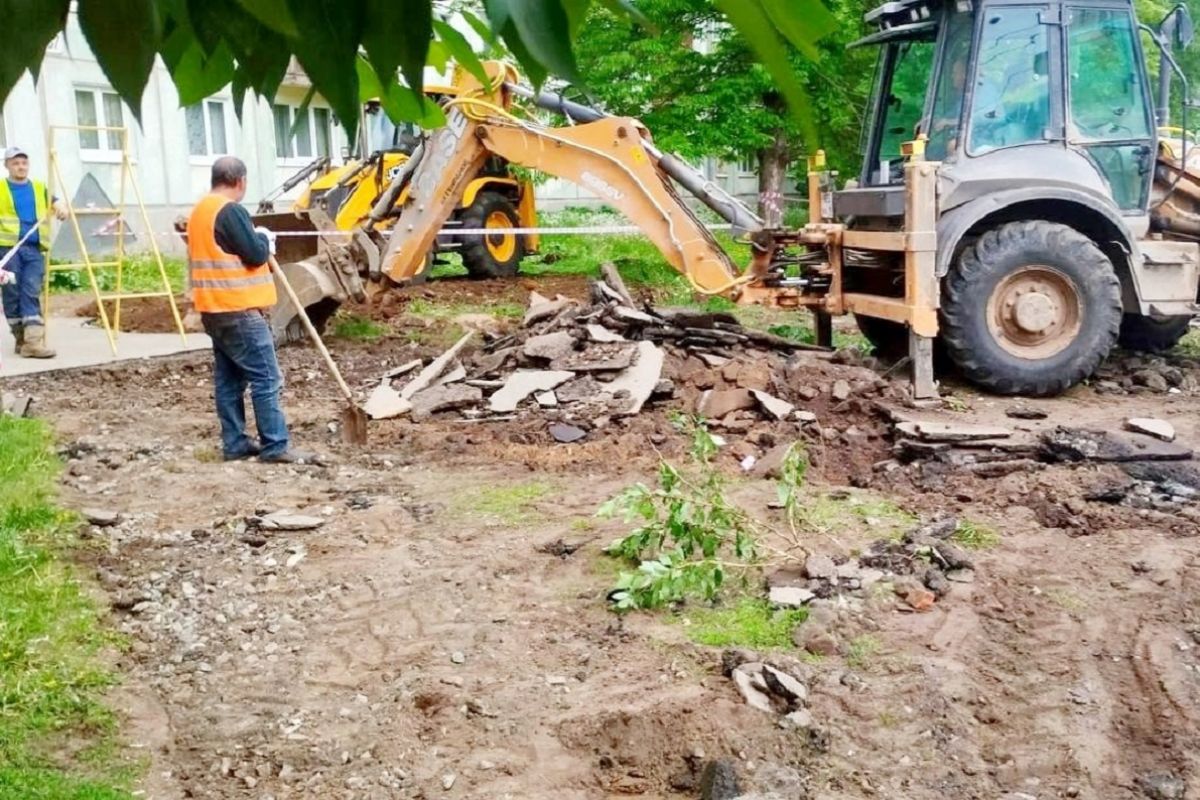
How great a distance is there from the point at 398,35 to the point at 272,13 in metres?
0.14

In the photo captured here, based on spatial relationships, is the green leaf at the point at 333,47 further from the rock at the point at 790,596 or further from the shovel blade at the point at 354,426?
the shovel blade at the point at 354,426

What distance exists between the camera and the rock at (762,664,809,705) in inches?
151

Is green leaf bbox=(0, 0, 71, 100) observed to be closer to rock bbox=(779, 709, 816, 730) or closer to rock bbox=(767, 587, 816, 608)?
rock bbox=(779, 709, 816, 730)

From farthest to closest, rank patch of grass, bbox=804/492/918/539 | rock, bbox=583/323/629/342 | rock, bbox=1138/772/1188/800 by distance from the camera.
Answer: rock, bbox=583/323/629/342 → patch of grass, bbox=804/492/918/539 → rock, bbox=1138/772/1188/800

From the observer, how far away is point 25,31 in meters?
0.97

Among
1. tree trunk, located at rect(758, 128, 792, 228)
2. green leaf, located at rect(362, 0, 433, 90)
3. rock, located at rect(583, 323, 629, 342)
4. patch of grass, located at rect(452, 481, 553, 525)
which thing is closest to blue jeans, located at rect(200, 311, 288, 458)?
patch of grass, located at rect(452, 481, 553, 525)

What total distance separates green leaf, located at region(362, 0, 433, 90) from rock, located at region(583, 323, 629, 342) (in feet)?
24.9

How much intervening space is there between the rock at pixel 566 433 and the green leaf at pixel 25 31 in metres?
6.49

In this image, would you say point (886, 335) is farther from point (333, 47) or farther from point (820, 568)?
point (333, 47)

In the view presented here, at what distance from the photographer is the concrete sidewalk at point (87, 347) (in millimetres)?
10398

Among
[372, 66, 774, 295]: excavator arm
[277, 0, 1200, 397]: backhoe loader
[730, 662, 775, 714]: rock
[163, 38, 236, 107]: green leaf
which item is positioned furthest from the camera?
[372, 66, 774, 295]: excavator arm

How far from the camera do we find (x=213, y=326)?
688 centimetres

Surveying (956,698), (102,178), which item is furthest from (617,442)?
(102,178)

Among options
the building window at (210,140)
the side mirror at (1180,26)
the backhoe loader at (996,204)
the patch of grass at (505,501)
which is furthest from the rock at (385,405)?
the building window at (210,140)
